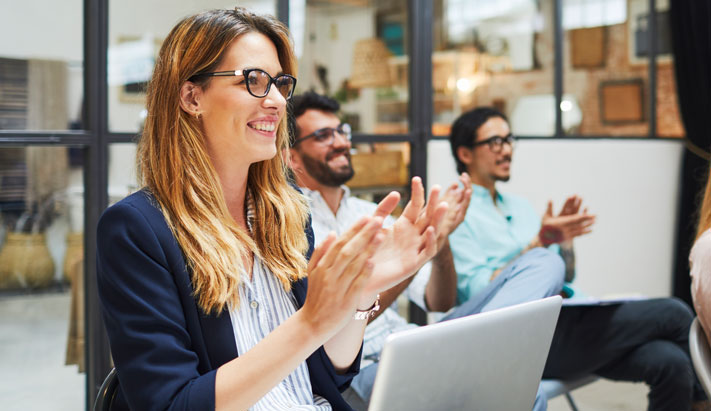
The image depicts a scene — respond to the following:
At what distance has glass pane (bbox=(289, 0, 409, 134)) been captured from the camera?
10.1 feet

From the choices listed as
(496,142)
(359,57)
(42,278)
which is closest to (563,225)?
(496,142)

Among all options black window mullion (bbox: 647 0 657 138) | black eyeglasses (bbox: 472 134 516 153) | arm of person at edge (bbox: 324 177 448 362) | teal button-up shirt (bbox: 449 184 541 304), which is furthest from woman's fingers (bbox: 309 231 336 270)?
black window mullion (bbox: 647 0 657 138)

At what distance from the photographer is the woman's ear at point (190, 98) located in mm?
1355

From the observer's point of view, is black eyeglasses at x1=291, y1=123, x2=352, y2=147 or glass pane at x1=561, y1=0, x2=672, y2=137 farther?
glass pane at x1=561, y1=0, x2=672, y2=137

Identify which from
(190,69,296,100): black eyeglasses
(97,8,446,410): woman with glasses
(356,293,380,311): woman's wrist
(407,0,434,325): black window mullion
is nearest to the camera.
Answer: (97,8,446,410): woman with glasses

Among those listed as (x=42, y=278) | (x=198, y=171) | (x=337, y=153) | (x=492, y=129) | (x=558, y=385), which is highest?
(x=492, y=129)

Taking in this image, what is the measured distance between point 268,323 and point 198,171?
0.34 metres

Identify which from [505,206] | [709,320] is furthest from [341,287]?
[505,206]

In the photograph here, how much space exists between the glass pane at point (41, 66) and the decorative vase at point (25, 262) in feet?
1.30

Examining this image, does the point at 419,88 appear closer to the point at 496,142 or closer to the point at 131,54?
the point at 496,142

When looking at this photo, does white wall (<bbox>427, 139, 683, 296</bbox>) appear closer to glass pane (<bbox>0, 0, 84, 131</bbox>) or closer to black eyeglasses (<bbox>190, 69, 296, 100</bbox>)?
glass pane (<bbox>0, 0, 84, 131</bbox>)

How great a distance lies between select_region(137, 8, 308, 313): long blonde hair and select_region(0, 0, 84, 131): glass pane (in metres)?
1.19

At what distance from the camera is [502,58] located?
3963 mm

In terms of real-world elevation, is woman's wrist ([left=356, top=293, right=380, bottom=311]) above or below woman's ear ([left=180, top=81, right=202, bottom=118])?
below
